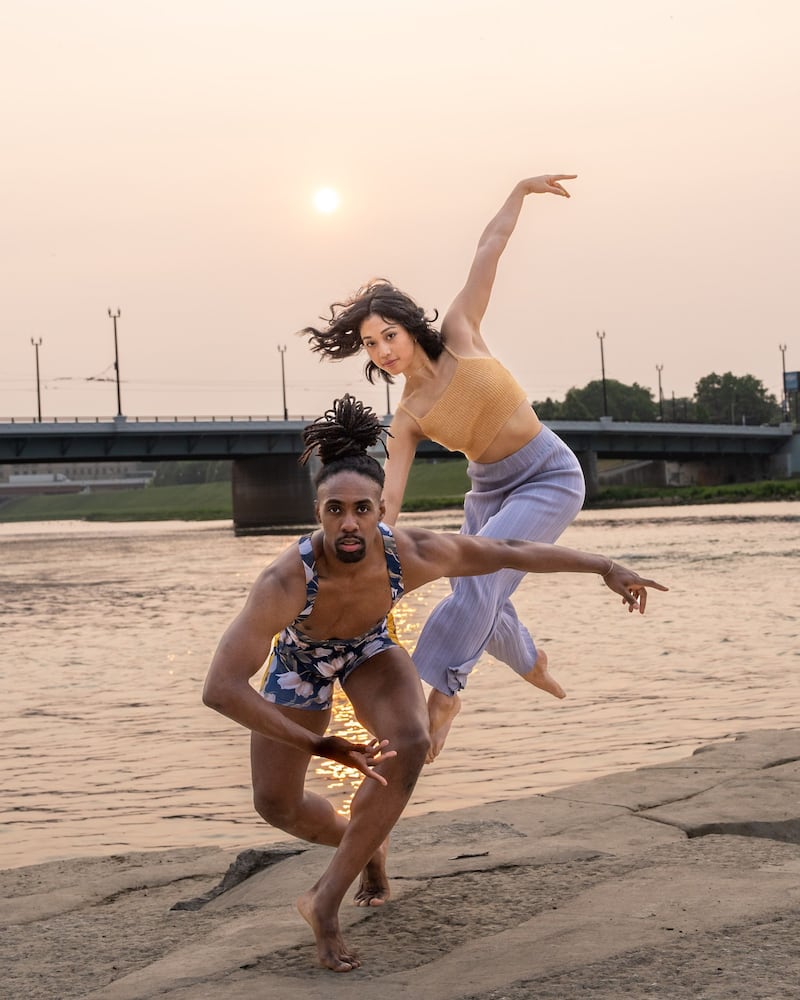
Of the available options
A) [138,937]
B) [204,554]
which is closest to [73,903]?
[138,937]

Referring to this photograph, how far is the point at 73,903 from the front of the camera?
18.7ft

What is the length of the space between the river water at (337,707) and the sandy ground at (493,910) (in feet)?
3.83

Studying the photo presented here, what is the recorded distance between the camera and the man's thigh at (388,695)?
452 centimetres

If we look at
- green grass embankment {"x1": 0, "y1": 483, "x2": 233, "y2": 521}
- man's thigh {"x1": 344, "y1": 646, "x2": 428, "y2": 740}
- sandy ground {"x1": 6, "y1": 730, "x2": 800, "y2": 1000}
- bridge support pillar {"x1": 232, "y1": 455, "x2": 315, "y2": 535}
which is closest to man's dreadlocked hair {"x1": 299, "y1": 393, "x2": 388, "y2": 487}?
man's thigh {"x1": 344, "y1": 646, "x2": 428, "y2": 740}

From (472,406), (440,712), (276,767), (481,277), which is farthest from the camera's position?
(481,277)

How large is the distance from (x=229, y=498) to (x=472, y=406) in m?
138

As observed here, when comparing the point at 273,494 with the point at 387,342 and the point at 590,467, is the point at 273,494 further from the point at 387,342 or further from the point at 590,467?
the point at 387,342

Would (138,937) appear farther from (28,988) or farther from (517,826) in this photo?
(517,826)

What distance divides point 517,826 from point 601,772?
225 cm

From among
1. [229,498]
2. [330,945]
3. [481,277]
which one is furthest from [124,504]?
[330,945]

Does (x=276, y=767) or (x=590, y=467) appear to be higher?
(x=590, y=467)

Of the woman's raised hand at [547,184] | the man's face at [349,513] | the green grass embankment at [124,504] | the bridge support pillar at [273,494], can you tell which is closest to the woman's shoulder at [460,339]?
the woman's raised hand at [547,184]

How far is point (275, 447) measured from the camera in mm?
68375

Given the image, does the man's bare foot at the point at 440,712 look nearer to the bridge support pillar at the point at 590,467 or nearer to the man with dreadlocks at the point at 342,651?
the man with dreadlocks at the point at 342,651
